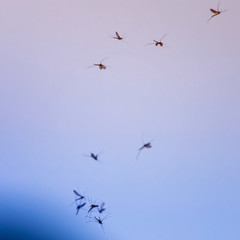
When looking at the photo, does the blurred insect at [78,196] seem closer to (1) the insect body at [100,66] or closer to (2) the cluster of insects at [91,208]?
(2) the cluster of insects at [91,208]

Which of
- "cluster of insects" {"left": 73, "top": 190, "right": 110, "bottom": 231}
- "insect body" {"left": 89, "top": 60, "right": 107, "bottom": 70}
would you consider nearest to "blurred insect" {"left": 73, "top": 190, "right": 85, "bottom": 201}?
"cluster of insects" {"left": 73, "top": 190, "right": 110, "bottom": 231}

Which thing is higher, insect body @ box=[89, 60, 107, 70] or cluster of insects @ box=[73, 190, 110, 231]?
insect body @ box=[89, 60, 107, 70]

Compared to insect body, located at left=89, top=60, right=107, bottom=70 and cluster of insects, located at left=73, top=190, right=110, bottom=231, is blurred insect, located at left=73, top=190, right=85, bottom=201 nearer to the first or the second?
cluster of insects, located at left=73, top=190, right=110, bottom=231

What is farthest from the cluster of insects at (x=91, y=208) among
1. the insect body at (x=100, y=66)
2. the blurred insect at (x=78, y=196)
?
the insect body at (x=100, y=66)

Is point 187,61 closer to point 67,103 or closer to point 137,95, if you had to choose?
point 137,95

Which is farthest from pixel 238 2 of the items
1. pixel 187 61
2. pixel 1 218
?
pixel 1 218

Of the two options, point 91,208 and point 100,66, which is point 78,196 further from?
point 100,66

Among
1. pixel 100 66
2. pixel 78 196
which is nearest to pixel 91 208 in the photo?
pixel 78 196

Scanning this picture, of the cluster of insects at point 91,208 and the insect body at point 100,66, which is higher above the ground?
the insect body at point 100,66

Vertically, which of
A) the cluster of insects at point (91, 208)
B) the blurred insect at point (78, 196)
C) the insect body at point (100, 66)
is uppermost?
the insect body at point (100, 66)

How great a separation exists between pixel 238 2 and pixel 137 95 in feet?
1.95

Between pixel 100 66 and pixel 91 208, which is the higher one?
pixel 100 66

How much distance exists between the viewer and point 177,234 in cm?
305

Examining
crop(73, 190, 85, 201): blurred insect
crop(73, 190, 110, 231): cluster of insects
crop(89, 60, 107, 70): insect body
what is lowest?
crop(73, 190, 110, 231): cluster of insects
